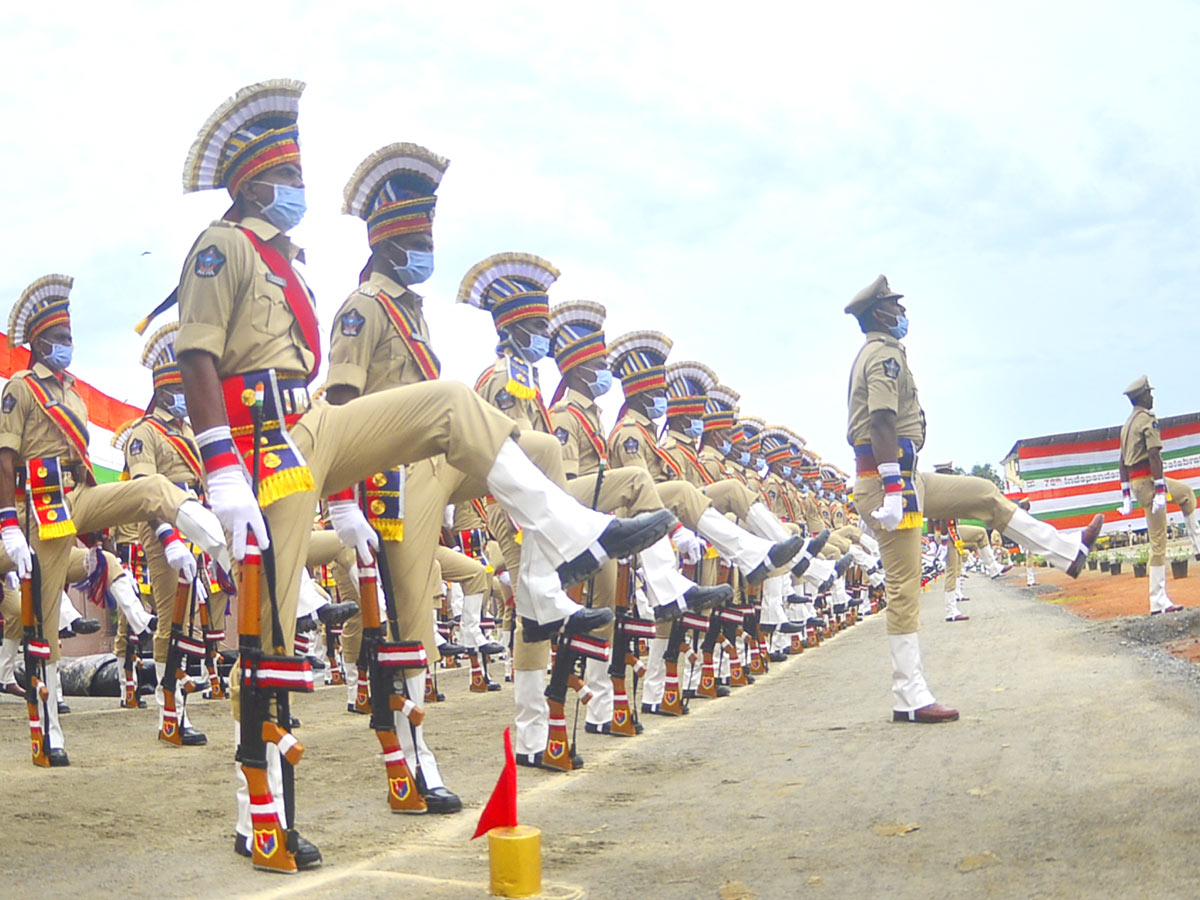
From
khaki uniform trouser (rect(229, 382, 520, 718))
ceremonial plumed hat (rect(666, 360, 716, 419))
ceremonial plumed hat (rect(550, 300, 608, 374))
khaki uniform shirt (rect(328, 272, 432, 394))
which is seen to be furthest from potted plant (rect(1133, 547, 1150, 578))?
khaki uniform trouser (rect(229, 382, 520, 718))

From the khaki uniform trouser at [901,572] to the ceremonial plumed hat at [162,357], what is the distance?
5.91 m

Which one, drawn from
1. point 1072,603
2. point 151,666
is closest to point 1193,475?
point 1072,603

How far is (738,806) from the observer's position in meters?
5.25

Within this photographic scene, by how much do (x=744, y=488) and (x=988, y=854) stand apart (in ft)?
25.1

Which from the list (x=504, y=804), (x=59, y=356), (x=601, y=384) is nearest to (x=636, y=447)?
(x=601, y=384)

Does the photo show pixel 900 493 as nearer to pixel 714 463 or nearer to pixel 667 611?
pixel 667 611

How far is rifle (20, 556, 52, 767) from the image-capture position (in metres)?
7.11

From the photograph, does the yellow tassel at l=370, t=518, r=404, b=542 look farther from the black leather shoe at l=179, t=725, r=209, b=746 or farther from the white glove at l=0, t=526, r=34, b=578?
the black leather shoe at l=179, t=725, r=209, b=746

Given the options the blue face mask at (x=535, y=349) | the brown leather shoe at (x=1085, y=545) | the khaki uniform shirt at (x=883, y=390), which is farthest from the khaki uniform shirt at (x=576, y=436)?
the brown leather shoe at (x=1085, y=545)

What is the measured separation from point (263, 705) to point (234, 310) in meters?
1.55

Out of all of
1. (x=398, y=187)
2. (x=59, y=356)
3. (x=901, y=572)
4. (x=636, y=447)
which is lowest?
(x=901, y=572)

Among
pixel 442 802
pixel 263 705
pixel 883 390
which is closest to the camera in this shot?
pixel 263 705

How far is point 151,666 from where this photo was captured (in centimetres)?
1253

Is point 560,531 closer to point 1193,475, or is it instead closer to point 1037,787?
point 1037,787
